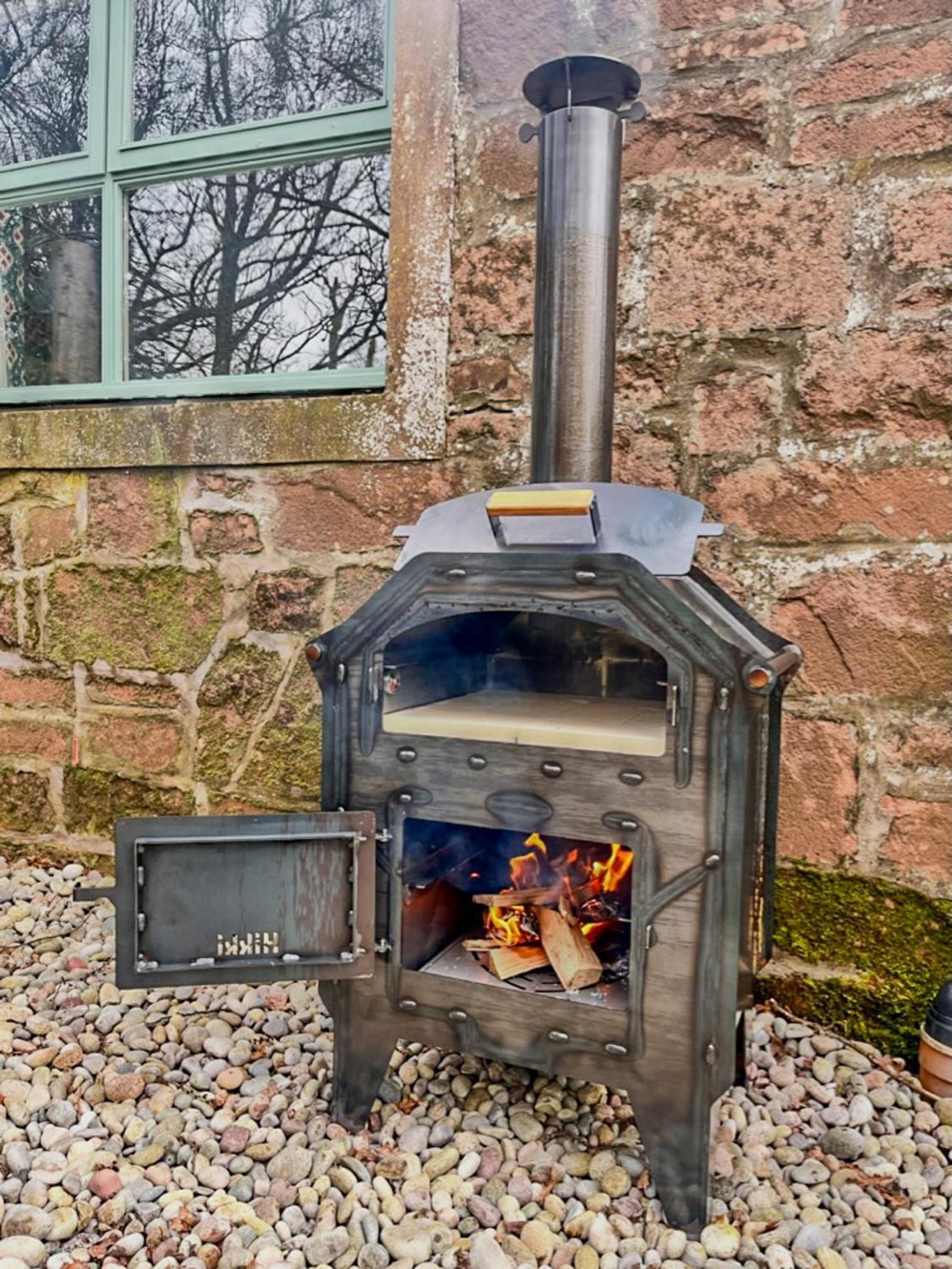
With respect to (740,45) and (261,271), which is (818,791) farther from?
(261,271)

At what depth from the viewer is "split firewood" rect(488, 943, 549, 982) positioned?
1836 mm

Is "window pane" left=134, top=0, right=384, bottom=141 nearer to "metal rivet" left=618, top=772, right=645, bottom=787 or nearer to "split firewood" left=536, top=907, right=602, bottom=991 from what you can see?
"metal rivet" left=618, top=772, right=645, bottom=787

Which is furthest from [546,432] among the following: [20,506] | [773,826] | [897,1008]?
[20,506]

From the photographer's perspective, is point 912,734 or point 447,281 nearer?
point 912,734

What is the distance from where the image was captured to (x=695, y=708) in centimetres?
157

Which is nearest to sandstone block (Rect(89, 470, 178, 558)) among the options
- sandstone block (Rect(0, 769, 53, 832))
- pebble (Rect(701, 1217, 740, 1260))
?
sandstone block (Rect(0, 769, 53, 832))

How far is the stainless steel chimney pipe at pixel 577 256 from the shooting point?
1.86m

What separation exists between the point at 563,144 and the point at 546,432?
1.87ft

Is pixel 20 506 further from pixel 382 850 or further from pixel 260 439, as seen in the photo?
pixel 382 850

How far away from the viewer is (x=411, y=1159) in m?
1.77

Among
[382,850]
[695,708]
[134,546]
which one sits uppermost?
[134,546]

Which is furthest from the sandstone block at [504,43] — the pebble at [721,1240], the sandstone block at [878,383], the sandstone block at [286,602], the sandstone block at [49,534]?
the pebble at [721,1240]

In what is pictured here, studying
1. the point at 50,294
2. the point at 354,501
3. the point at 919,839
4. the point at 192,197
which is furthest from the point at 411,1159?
the point at 50,294

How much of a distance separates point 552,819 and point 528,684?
2.29ft
